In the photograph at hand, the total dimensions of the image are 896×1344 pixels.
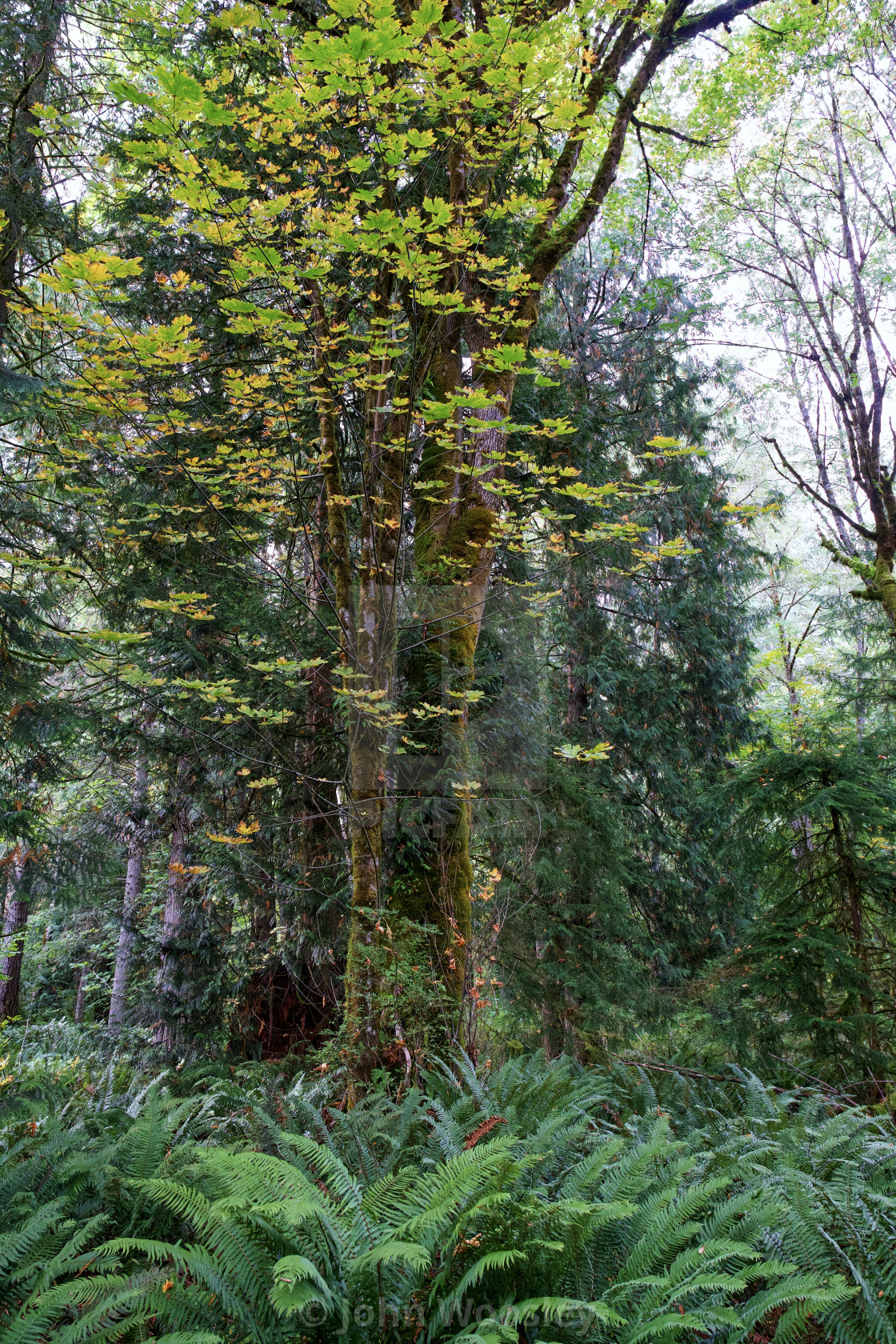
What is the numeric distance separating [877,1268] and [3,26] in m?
6.25

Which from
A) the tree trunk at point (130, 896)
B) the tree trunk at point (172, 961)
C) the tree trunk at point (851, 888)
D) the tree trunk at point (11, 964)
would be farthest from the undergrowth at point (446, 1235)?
the tree trunk at point (11, 964)

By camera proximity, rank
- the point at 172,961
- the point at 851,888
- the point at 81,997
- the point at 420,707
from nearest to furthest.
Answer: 1. the point at 420,707
2. the point at 851,888
3. the point at 172,961
4. the point at 81,997

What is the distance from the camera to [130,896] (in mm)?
9078

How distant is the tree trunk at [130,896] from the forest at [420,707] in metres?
0.13

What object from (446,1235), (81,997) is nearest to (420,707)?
(446,1235)

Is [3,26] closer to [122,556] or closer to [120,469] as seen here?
[120,469]

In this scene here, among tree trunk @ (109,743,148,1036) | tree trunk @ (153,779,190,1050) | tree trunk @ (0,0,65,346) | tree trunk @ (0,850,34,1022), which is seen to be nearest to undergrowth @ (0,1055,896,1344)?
tree trunk @ (153,779,190,1050)

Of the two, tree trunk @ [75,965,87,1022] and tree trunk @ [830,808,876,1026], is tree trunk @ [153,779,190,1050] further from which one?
tree trunk @ [75,965,87,1022]

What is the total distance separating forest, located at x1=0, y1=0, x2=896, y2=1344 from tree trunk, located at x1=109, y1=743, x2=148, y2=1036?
0.13 metres

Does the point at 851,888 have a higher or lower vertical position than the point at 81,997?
higher

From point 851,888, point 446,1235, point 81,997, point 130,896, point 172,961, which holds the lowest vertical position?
point 81,997

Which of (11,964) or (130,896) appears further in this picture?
(130,896)

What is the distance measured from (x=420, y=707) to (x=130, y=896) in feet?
21.7

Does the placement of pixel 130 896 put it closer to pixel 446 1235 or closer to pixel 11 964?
pixel 11 964
